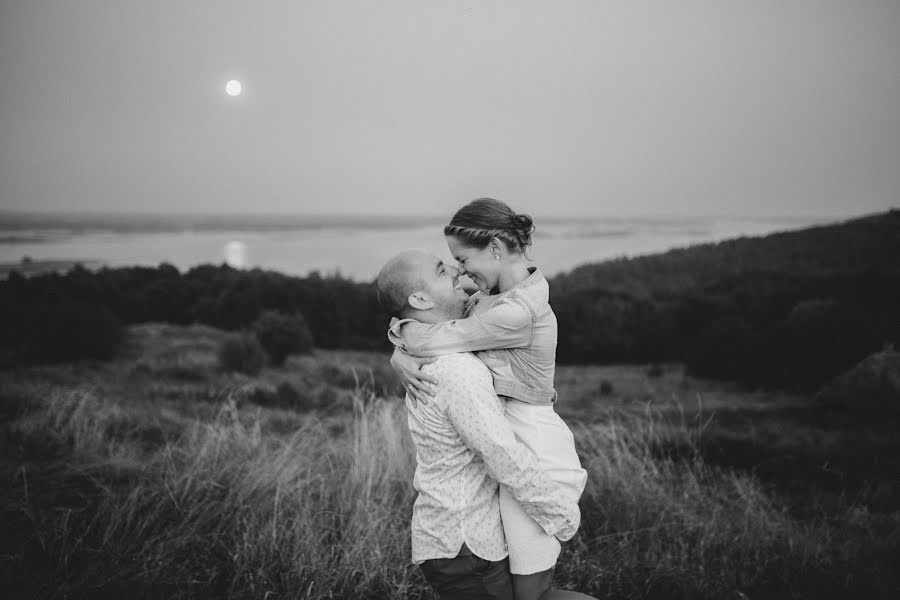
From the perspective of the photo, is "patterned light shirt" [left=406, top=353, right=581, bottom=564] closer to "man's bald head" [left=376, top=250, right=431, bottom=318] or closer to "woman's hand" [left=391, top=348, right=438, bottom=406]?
"woman's hand" [left=391, top=348, right=438, bottom=406]

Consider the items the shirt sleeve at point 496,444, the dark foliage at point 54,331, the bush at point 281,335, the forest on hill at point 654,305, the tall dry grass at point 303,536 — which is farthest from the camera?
the bush at point 281,335

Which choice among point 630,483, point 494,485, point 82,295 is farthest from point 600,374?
point 82,295

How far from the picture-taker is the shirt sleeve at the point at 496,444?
5.28 ft

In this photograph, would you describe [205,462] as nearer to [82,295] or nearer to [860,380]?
[860,380]

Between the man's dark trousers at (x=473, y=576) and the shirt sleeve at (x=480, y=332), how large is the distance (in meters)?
0.64

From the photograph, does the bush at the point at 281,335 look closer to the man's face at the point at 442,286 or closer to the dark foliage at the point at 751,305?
the dark foliage at the point at 751,305

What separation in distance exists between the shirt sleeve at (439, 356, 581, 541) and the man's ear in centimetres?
23

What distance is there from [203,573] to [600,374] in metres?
16.8

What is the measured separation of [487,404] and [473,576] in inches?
23.8

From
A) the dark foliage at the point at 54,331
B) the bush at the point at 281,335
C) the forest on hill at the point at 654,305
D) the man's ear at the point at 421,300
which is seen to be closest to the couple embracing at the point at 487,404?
the man's ear at the point at 421,300

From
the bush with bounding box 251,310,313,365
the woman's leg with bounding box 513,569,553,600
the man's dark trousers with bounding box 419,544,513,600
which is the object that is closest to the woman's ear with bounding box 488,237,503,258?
the man's dark trousers with bounding box 419,544,513,600

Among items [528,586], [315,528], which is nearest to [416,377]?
[528,586]

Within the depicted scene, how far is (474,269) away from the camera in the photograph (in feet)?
6.31

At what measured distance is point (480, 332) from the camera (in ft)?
5.60
